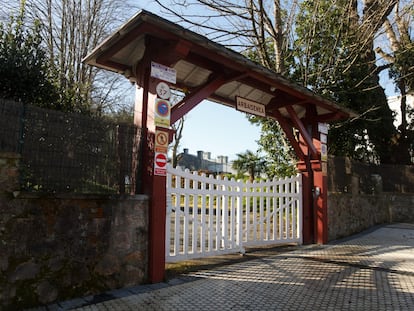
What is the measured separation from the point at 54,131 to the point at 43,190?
2.23 feet

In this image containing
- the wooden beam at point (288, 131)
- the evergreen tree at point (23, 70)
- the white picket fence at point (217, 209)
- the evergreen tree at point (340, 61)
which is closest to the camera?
the white picket fence at point (217, 209)

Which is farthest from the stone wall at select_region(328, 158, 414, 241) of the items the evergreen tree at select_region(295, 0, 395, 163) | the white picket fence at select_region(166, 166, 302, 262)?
the evergreen tree at select_region(295, 0, 395, 163)

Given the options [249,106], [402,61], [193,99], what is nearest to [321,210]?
[249,106]

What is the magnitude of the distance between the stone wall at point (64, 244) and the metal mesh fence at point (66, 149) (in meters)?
0.18

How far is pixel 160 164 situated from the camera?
479cm

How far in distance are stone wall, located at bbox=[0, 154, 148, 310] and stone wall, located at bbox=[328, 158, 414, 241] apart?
5800 millimetres

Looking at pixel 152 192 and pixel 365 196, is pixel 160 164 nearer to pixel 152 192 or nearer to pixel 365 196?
pixel 152 192

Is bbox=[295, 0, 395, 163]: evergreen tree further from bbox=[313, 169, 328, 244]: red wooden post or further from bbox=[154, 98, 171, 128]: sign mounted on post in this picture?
bbox=[154, 98, 171, 128]: sign mounted on post

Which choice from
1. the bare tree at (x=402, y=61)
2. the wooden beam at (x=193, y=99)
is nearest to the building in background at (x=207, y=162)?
the bare tree at (x=402, y=61)

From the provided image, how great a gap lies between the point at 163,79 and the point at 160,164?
4.01 ft

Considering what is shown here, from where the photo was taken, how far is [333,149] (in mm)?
13391

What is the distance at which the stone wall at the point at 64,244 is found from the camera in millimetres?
3459

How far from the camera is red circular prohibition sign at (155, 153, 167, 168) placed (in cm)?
476

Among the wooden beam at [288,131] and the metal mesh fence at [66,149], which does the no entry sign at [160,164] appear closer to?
the metal mesh fence at [66,149]
